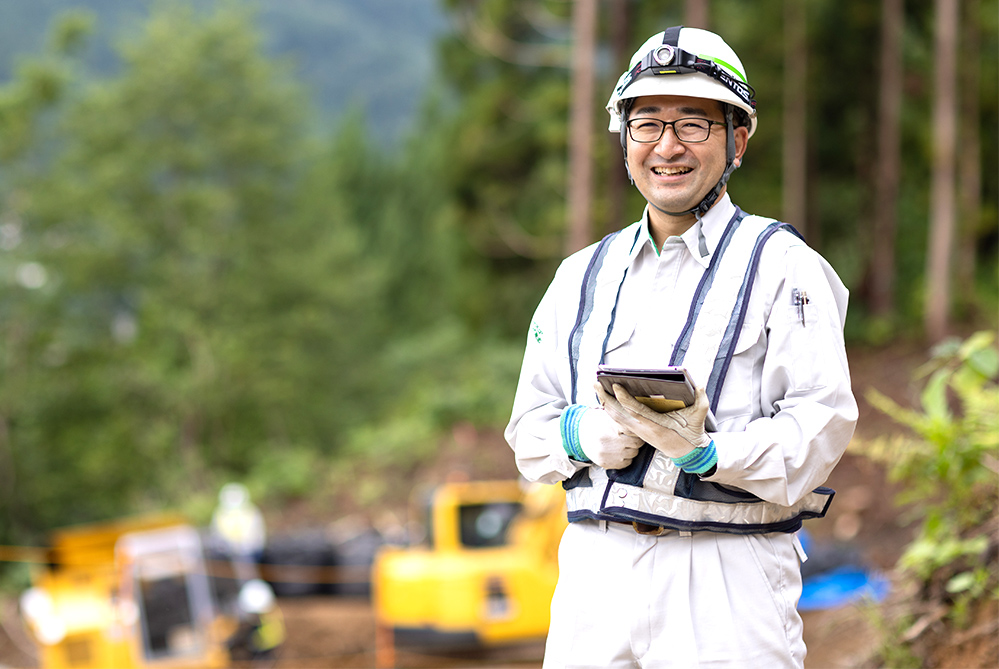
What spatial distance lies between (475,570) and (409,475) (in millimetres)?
7161

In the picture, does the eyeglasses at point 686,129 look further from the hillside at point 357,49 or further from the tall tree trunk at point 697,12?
the hillside at point 357,49

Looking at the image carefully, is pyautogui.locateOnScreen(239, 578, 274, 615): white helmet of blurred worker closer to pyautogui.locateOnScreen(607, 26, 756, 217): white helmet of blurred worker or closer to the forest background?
the forest background

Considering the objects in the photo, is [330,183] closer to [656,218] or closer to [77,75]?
[77,75]

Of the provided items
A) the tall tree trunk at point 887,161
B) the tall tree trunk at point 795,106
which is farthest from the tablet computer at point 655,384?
the tall tree trunk at point 795,106

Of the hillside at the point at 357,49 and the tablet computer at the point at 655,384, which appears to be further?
the hillside at the point at 357,49

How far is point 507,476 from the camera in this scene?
14.5 metres

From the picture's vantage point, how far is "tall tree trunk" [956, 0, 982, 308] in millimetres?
15469

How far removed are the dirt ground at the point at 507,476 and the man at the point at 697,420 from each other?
3.77 m

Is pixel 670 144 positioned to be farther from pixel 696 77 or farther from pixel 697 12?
pixel 697 12

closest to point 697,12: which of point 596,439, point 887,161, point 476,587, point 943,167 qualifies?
point 943,167

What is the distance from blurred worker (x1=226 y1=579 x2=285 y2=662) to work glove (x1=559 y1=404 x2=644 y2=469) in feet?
26.7

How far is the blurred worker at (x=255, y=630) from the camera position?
943 cm

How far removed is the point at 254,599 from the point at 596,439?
27.6ft

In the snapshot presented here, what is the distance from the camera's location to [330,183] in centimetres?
3178
